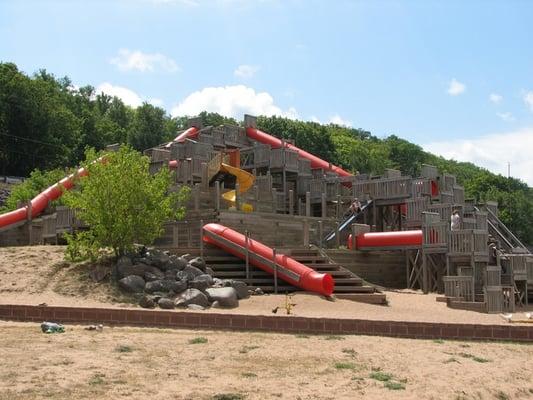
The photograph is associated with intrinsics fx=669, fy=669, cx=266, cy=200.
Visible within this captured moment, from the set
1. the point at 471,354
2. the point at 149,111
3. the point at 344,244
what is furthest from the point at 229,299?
the point at 149,111

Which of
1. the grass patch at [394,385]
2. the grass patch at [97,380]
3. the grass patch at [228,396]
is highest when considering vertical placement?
the grass patch at [97,380]

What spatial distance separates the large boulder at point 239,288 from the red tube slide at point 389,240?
26.3ft

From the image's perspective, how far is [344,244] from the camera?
27.9 metres

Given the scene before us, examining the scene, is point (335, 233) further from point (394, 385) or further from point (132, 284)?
point (394, 385)

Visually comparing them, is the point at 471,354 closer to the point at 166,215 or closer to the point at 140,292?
the point at 140,292

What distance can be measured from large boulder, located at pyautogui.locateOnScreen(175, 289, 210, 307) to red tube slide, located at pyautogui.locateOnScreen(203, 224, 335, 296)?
3.46 m

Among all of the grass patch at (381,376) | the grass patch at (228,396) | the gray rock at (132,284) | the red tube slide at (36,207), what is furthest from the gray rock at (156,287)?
the red tube slide at (36,207)

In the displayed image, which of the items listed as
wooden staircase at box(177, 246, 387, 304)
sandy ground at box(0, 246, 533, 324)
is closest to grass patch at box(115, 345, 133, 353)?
sandy ground at box(0, 246, 533, 324)

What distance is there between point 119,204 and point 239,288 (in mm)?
4205

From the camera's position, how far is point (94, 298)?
16672 millimetres

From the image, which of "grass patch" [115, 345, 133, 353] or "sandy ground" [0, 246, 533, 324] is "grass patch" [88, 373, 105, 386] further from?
"sandy ground" [0, 246, 533, 324]

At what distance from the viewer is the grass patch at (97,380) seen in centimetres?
795

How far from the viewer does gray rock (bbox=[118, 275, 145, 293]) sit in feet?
56.4

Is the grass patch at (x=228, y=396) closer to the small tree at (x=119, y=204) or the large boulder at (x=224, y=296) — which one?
the large boulder at (x=224, y=296)
